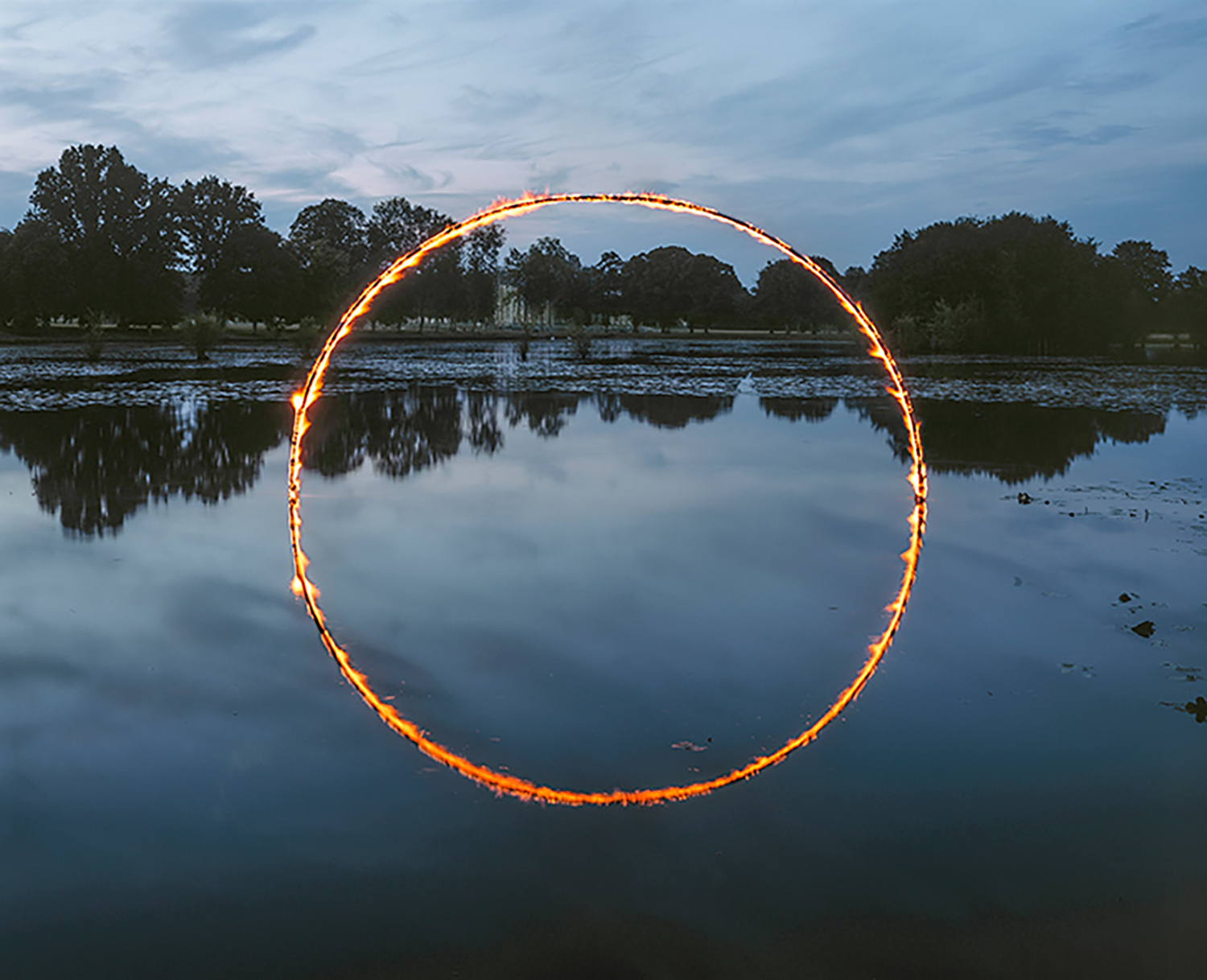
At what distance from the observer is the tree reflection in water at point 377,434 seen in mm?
14672

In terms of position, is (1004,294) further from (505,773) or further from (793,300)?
(505,773)

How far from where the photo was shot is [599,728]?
619 centimetres

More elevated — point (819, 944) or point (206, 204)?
point (206, 204)

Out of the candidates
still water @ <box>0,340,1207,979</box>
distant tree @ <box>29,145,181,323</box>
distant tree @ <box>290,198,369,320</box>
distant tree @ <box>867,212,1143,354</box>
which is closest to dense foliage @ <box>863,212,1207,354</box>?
distant tree @ <box>867,212,1143,354</box>

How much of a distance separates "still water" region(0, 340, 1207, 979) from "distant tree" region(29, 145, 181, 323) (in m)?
76.2

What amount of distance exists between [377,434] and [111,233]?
76721 mm

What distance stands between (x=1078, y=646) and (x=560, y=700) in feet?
13.3

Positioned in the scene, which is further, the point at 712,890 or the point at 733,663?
the point at 733,663

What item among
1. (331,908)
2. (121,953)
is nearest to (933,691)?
(331,908)

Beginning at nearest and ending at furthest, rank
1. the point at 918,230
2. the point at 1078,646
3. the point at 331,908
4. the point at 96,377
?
the point at 331,908 → the point at 1078,646 → the point at 96,377 → the point at 918,230

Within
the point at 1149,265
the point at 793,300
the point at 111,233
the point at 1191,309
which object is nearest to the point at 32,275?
the point at 111,233

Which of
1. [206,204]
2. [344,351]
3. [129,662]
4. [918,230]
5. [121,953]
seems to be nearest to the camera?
[121,953]

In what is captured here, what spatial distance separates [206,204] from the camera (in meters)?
95.9

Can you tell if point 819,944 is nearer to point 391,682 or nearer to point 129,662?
point 391,682
